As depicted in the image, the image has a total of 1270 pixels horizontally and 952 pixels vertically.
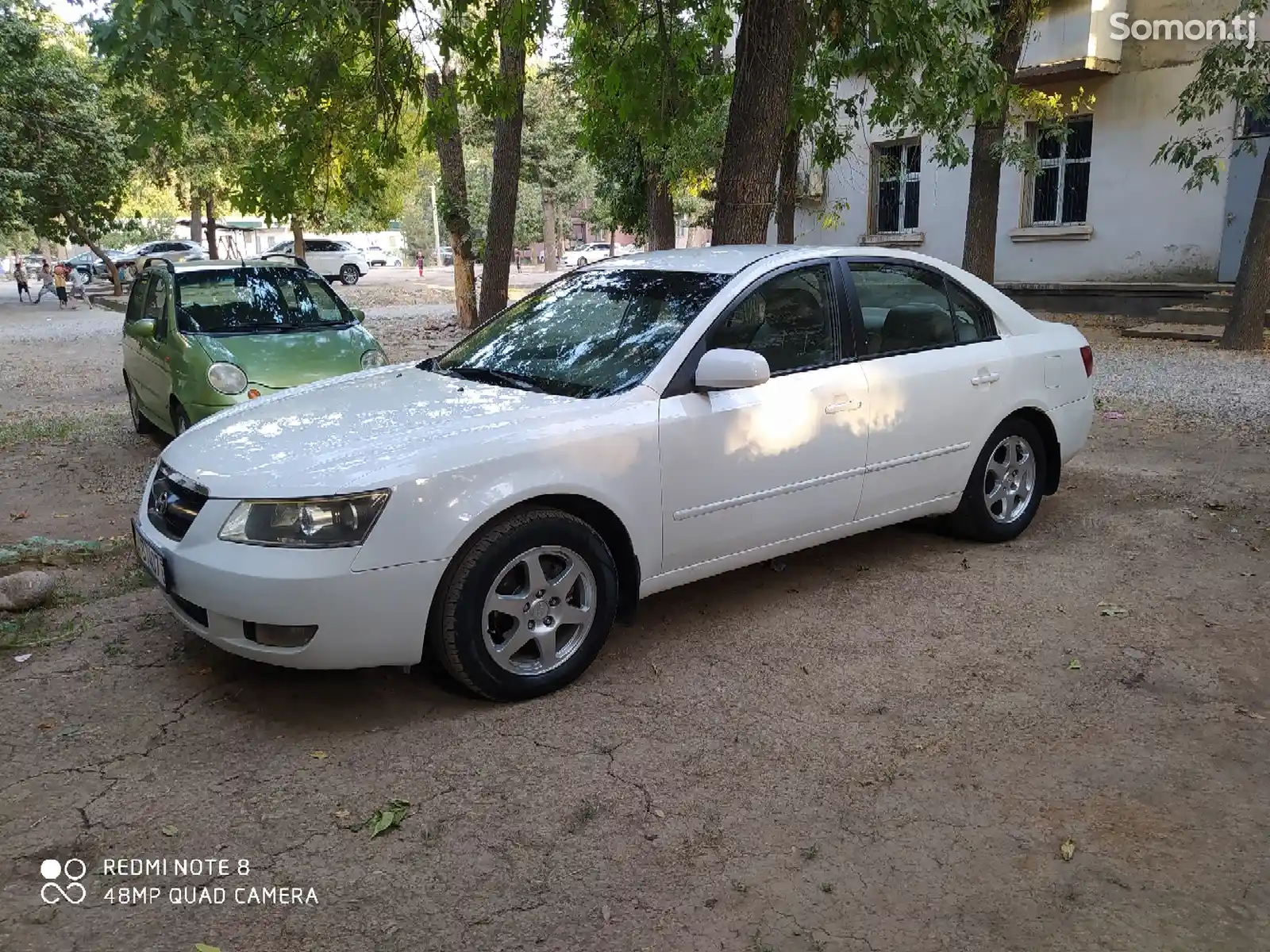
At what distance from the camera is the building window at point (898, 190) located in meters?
19.8

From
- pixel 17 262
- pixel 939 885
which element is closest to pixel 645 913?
pixel 939 885

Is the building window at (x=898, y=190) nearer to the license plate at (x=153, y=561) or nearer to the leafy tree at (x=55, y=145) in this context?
the leafy tree at (x=55, y=145)

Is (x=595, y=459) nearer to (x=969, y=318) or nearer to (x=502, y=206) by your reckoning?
(x=969, y=318)

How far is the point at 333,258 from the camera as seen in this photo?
38969 mm

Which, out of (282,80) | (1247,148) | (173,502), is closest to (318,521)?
(173,502)

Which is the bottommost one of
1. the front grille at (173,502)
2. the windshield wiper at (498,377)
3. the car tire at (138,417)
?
the car tire at (138,417)

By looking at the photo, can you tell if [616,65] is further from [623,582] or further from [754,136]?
[623,582]

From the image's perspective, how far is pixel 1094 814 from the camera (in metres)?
3.07

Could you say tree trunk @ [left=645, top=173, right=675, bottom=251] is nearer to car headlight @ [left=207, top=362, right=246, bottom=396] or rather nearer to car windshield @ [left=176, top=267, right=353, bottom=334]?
car windshield @ [left=176, top=267, right=353, bottom=334]

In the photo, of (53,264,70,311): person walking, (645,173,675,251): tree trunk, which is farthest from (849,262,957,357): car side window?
(53,264,70,311): person walking

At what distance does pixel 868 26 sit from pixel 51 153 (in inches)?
906

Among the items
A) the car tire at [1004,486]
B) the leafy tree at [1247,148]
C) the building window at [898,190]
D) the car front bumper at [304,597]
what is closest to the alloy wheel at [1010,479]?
the car tire at [1004,486]

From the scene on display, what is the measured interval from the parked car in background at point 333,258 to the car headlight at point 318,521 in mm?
36686

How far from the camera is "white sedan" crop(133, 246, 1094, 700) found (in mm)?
3475
